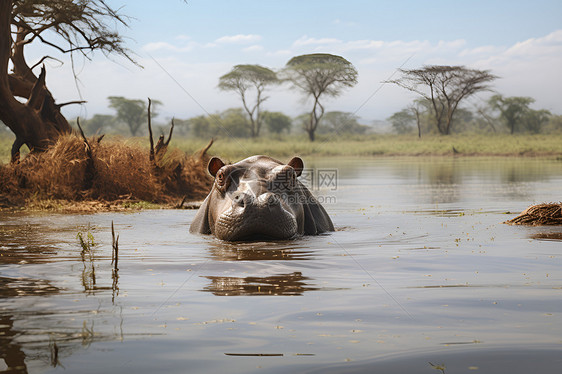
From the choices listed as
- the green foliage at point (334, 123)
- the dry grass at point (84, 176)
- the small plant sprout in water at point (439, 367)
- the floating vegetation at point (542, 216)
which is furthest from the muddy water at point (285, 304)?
the green foliage at point (334, 123)

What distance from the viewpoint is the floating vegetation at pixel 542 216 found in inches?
297

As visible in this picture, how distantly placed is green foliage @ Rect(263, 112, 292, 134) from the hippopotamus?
61774 millimetres

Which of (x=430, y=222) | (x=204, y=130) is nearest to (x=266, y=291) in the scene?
(x=430, y=222)

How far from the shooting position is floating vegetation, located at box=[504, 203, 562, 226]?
755 cm

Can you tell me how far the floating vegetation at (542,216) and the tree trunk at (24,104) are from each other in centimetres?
868

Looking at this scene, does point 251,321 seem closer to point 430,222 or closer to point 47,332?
point 47,332

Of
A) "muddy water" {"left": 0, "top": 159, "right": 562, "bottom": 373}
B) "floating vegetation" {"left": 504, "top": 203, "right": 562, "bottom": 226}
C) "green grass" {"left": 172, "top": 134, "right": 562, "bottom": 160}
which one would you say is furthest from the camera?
"green grass" {"left": 172, "top": 134, "right": 562, "bottom": 160}

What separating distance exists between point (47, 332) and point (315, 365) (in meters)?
1.20

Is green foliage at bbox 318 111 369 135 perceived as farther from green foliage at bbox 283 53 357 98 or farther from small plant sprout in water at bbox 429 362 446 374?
small plant sprout in water at bbox 429 362 446 374

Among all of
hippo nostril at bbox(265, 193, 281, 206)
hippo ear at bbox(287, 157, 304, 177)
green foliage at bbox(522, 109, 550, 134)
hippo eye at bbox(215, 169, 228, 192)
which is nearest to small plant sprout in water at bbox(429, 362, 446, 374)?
hippo nostril at bbox(265, 193, 281, 206)

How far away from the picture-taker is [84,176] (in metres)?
11.8

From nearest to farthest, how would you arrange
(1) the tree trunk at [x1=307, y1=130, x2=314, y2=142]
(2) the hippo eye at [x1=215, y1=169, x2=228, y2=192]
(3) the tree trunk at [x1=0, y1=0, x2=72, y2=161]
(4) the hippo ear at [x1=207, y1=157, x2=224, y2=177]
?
(2) the hippo eye at [x1=215, y1=169, x2=228, y2=192]
(4) the hippo ear at [x1=207, y1=157, x2=224, y2=177]
(3) the tree trunk at [x1=0, y1=0, x2=72, y2=161]
(1) the tree trunk at [x1=307, y1=130, x2=314, y2=142]

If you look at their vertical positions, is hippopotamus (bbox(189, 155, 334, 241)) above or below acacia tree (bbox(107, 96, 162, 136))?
below

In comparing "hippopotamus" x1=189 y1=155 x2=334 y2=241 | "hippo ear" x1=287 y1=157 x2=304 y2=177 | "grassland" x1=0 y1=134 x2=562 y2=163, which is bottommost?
"hippopotamus" x1=189 y1=155 x2=334 y2=241
